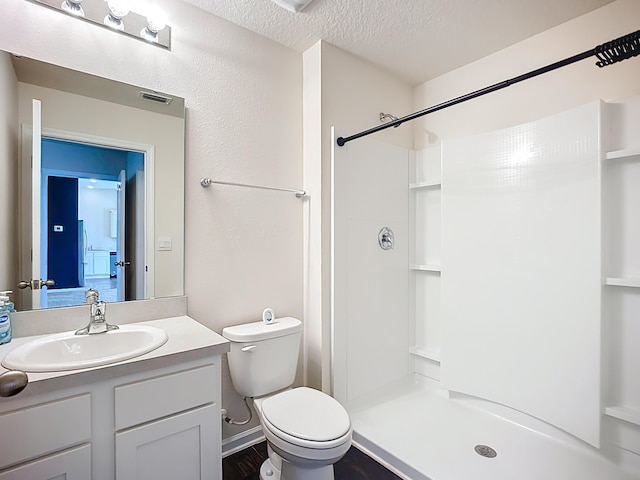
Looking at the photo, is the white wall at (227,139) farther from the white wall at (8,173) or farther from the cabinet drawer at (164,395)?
the cabinet drawer at (164,395)

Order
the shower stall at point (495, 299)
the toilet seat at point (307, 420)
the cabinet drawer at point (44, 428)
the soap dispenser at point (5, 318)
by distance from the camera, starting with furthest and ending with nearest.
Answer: the shower stall at point (495, 299) → the toilet seat at point (307, 420) → the soap dispenser at point (5, 318) → the cabinet drawer at point (44, 428)

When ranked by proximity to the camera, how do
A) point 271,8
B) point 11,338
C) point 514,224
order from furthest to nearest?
point 514,224, point 271,8, point 11,338

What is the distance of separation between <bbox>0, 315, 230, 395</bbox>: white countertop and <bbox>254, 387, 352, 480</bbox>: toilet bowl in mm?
435

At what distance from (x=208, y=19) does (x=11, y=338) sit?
1786mm

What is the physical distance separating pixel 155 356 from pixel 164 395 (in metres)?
0.15

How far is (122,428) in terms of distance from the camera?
1.09 metres

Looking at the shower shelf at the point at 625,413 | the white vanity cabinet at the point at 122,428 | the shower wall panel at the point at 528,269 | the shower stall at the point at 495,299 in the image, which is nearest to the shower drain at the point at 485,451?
the shower stall at the point at 495,299

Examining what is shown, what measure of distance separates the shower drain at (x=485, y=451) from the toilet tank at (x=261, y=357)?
1100mm

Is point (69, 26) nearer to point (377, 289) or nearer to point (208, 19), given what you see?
point (208, 19)

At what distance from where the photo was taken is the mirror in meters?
1.37

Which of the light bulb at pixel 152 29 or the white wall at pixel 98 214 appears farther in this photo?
the light bulb at pixel 152 29

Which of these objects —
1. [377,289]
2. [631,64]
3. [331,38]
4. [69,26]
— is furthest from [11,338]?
[631,64]

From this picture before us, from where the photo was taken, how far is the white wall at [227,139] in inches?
62.0

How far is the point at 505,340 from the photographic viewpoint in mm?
2074
